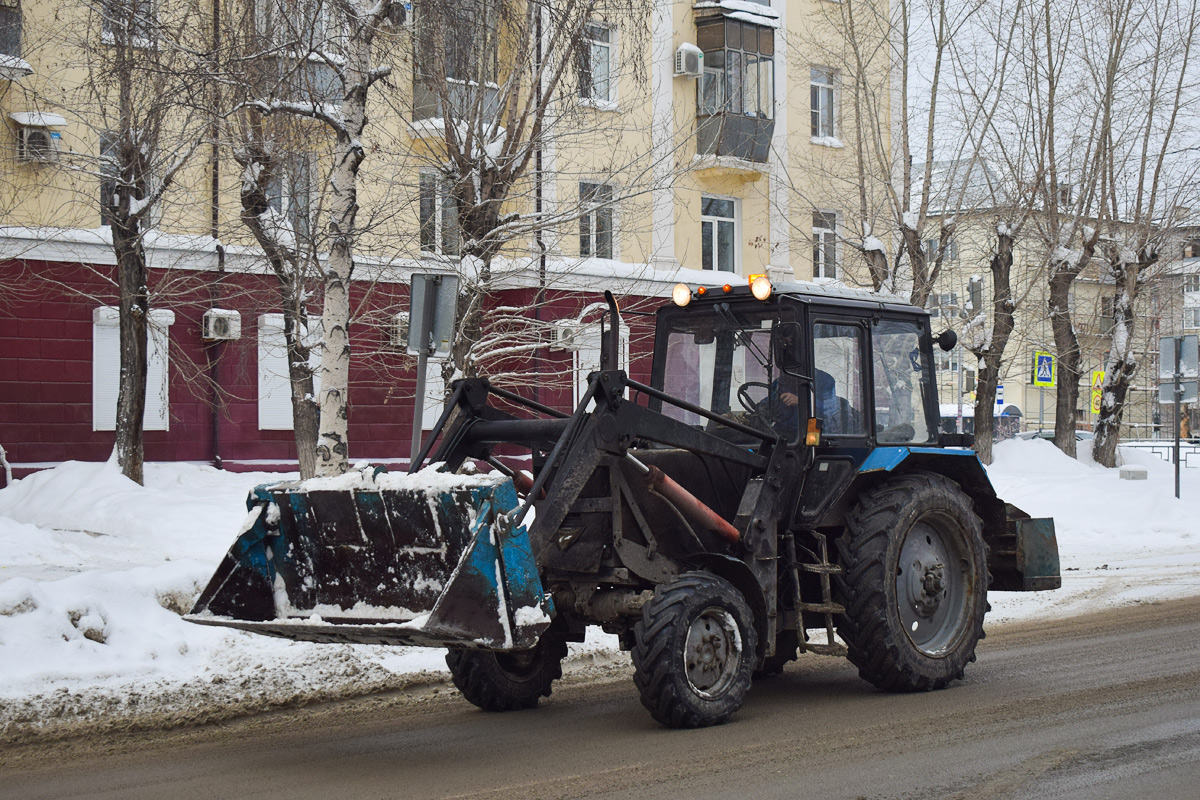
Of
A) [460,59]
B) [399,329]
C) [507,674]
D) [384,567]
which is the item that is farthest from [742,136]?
[384,567]

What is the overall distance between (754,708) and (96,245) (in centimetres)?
1641

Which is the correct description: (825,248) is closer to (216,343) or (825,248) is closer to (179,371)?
(216,343)

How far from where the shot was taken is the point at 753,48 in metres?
27.3

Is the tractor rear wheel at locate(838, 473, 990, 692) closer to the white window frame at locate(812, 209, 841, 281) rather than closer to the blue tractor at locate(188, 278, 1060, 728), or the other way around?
the blue tractor at locate(188, 278, 1060, 728)

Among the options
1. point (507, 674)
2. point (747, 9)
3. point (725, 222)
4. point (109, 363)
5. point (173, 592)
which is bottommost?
point (507, 674)

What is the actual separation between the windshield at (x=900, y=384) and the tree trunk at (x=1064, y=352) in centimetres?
1755

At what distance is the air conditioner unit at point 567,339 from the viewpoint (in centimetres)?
1559

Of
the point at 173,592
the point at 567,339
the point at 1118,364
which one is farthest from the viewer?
the point at 1118,364

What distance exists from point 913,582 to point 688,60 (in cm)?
1998

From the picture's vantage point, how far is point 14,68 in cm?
1573

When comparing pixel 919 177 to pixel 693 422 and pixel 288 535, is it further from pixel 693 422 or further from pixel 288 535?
pixel 288 535

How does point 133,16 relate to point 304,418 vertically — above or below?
above

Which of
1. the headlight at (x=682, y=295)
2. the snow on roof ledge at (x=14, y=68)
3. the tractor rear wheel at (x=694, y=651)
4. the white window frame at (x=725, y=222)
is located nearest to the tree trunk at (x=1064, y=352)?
the white window frame at (x=725, y=222)

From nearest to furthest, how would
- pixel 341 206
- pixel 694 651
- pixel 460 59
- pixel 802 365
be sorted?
1. pixel 694 651
2. pixel 802 365
3. pixel 341 206
4. pixel 460 59
